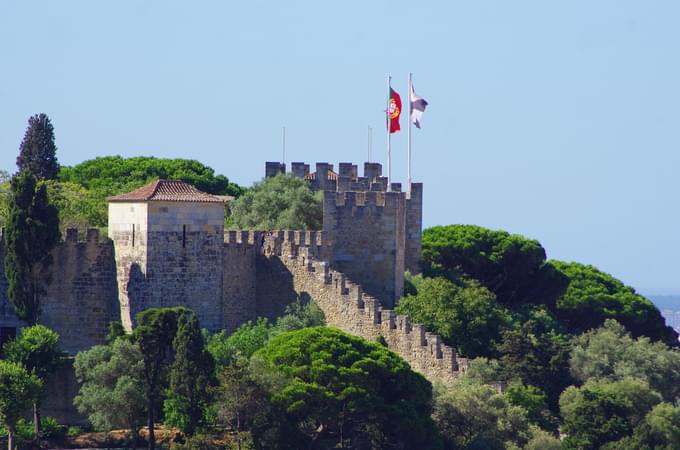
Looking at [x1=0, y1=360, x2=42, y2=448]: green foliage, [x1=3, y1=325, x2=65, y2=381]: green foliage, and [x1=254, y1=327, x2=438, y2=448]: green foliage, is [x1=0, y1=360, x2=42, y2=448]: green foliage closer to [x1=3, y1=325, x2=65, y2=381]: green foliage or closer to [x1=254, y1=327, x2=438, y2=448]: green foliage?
[x1=3, y1=325, x2=65, y2=381]: green foliage

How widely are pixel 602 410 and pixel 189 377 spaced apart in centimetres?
1337

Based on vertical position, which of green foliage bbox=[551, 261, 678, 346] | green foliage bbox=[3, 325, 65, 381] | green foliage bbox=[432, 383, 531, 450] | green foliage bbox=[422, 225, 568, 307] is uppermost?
green foliage bbox=[422, 225, 568, 307]

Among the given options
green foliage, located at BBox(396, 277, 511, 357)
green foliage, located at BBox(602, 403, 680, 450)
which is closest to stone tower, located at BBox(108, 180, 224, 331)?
green foliage, located at BBox(396, 277, 511, 357)

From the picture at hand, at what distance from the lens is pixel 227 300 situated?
210 ft

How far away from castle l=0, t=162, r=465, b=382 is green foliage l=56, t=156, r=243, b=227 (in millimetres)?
11502

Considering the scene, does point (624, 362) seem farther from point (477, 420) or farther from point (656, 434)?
point (477, 420)

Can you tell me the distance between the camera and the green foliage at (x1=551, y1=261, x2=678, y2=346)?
8212cm

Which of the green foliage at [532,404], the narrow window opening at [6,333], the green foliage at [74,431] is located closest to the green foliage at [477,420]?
the green foliage at [532,404]

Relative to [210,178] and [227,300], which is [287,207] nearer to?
[227,300]

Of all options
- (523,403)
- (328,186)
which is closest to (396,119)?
(328,186)

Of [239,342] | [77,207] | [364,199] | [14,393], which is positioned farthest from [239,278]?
[14,393]

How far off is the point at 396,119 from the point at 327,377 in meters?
21.9

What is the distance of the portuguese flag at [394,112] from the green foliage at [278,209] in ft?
18.6

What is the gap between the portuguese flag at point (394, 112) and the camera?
7769 centimetres
